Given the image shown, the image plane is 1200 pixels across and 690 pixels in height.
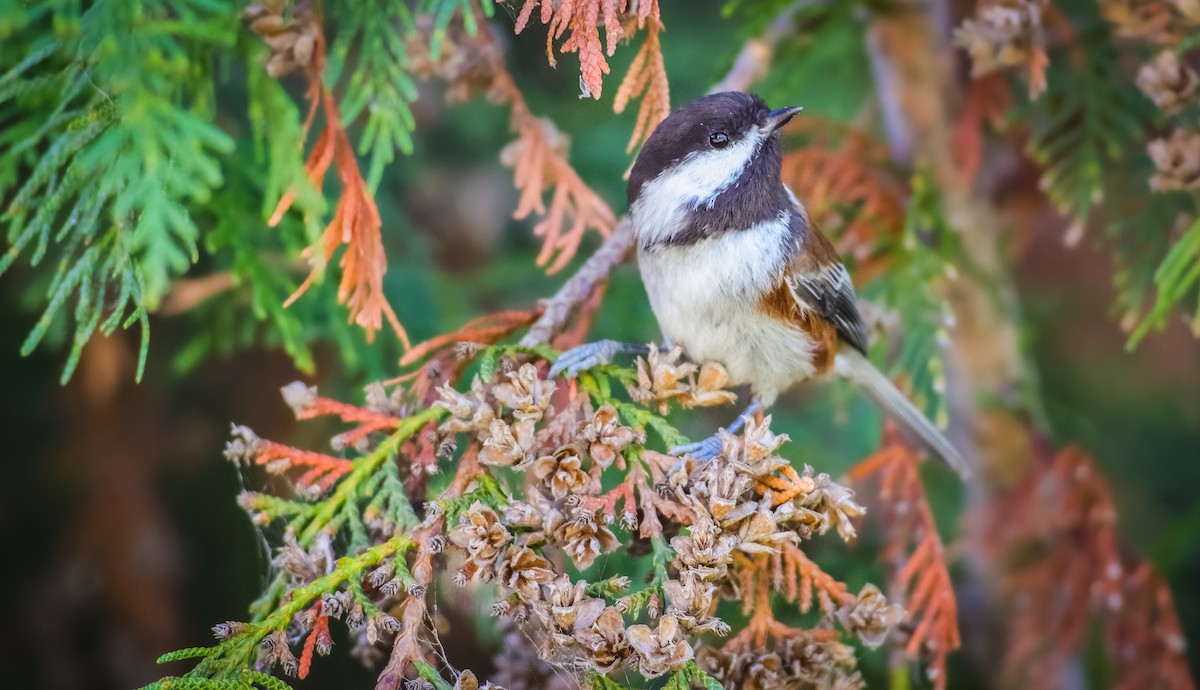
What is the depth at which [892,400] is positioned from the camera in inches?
87.8

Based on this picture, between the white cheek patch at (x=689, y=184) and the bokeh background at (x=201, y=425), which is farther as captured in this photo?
the bokeh background at (x=201, y=425)

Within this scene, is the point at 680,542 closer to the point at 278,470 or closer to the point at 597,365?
the point at 597,365

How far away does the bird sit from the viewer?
1722mm

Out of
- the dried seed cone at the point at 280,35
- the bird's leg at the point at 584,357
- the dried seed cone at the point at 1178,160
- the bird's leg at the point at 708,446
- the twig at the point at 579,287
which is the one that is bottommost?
the bird's leg at the point at 708,446

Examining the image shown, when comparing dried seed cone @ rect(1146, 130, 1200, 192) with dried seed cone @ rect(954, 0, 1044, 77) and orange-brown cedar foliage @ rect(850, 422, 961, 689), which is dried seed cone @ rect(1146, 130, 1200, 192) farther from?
orange-brown cedar foliage @ rect(850, 422, 961, 689)

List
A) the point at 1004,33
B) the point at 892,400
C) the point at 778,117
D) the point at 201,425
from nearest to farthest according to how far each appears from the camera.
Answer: the point at 778,117 → the point at 1004,33 → the point at 892,400 → the point at 201,425

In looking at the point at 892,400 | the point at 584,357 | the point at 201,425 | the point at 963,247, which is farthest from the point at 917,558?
the point at 201,425

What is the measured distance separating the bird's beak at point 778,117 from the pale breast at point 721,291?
0.20 m

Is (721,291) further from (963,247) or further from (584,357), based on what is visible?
(963,247)

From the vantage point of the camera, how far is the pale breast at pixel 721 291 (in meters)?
1.80

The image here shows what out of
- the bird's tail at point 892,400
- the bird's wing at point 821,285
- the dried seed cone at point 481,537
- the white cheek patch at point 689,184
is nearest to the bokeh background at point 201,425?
the bird's tail at point 892,400

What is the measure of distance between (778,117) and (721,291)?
0.34 meters

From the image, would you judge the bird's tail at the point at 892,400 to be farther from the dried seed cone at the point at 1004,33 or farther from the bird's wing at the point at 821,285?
the dried seed cone at the point at 1004,33

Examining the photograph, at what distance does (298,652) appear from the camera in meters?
1.94
